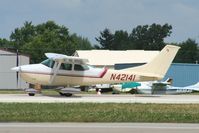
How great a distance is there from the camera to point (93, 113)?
19.0 m

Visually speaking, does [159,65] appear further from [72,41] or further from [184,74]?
[72,41]

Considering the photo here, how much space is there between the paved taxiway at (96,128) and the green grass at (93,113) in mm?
959

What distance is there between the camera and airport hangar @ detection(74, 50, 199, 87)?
62.4 metres

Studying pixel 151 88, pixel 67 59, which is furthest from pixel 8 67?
pixel 67 59

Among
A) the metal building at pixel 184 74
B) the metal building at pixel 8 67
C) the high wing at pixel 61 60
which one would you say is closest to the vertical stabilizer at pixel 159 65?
the high wing at pixel 61 60

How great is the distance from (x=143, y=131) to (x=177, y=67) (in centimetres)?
4899

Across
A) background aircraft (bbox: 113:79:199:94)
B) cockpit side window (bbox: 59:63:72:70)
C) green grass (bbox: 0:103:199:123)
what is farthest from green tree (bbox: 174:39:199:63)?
green grass (bbox: 0:103:199:123)

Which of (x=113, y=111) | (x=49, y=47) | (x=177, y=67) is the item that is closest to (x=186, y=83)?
(x=177, y=67)

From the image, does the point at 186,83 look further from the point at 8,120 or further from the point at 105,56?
the point at 8,120

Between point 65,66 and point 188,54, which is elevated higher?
point 188,54

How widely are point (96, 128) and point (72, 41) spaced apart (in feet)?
368

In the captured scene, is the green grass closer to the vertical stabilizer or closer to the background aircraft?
the vertical stabilizer

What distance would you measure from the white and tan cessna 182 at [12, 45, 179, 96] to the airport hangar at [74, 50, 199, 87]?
90.4ft

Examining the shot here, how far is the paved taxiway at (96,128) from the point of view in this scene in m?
14.4
